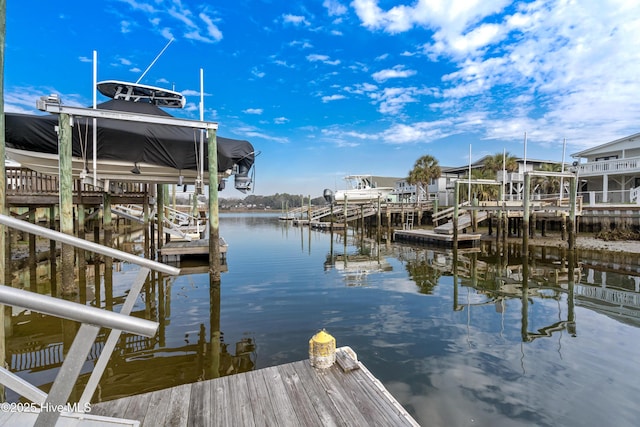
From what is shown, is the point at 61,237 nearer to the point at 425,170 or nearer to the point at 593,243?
the point at 593,243

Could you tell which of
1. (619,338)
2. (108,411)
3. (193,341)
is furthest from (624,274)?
(108,411)

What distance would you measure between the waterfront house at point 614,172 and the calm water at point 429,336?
1882 cm

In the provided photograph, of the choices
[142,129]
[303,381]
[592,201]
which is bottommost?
[303,381]

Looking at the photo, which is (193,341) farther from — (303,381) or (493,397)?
(493,397)

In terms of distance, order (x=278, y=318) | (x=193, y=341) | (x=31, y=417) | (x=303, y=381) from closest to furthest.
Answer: (x=31, y=417) → (x=303, y=381) → (x=193, y=341) → (x=278, y=318)

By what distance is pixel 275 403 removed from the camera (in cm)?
324

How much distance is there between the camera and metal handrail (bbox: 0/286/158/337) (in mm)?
1095

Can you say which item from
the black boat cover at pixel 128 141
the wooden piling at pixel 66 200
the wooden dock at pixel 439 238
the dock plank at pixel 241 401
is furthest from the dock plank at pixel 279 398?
the wooden dock at pixel 439 238

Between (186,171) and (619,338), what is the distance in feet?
42.8

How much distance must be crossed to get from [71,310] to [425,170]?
44.1 metres

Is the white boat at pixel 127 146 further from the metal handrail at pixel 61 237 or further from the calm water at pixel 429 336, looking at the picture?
the metal handrail at pixel 61 237

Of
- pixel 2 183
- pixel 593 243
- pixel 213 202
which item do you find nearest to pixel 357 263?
pixel 213 202

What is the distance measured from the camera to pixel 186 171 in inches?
456

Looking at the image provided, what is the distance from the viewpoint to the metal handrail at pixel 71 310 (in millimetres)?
1095
